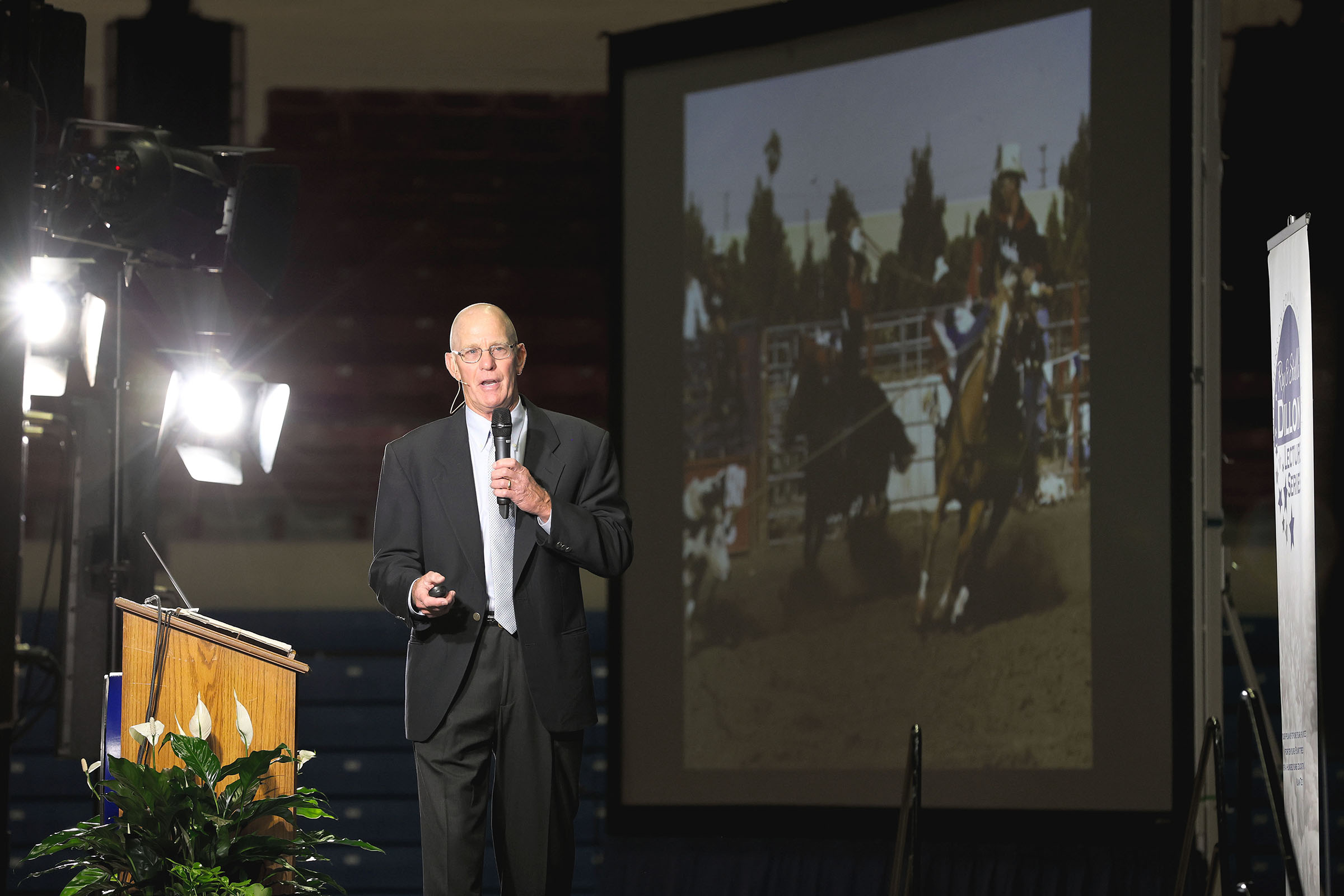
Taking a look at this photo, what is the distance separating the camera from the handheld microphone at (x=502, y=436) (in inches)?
79.0

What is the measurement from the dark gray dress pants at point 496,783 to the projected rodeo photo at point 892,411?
226cm

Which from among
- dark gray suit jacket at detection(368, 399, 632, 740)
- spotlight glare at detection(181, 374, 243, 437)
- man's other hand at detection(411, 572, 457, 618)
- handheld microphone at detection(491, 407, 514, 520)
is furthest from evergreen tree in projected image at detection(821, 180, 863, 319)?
man's other hand at detection(411, 572, 457, 618)

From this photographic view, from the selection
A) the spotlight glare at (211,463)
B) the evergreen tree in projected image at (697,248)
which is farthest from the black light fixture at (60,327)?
the evergreen tree in projected image at (697,248)

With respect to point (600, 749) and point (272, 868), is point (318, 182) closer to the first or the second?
point (600, 749)

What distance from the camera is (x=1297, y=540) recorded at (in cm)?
250

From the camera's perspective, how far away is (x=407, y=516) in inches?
85.1

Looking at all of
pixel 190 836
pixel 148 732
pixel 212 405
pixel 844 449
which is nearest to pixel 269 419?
pixel 212 405

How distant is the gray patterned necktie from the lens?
210cm

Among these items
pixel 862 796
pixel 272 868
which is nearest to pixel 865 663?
pixel 862 796

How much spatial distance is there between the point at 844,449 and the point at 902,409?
0.23 meters

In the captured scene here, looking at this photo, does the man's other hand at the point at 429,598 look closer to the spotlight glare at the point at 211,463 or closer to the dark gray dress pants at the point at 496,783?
the dark gray dress pants at the point at 496,783

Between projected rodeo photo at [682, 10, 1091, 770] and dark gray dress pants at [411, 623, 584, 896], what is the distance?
2.26 metres

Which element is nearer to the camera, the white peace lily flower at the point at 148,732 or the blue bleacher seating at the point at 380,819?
the white peace lily flower at the point at 148,732

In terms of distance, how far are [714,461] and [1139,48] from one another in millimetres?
1879
